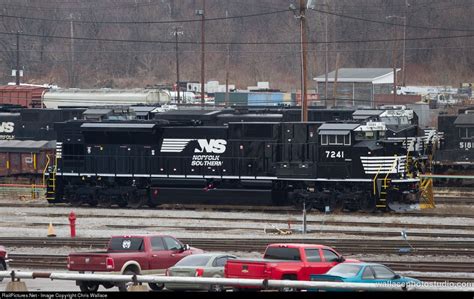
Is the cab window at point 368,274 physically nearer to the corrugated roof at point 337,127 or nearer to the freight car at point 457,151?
the corrugated roof at point 337,127

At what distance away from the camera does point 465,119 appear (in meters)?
42.1

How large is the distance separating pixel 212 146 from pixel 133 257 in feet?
53.5

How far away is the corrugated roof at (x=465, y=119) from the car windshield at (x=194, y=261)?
85.9 feet

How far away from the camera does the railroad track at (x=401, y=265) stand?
64.9 ft

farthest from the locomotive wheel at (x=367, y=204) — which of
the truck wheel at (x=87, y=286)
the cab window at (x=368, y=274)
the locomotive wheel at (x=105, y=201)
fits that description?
the truck wheel at (x=87, y=286)

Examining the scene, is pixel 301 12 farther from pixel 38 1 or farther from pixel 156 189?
pixel 38 1

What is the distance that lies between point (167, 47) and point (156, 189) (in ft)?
206

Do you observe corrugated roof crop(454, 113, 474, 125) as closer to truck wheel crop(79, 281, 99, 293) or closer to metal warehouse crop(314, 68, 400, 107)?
truck wheel crop(79, 281, 99, 293)

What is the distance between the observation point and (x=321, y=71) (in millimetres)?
88688

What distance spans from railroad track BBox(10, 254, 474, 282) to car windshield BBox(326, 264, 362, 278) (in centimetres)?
339

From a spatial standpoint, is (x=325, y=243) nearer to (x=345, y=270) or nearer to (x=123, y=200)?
(x=345, y=270)

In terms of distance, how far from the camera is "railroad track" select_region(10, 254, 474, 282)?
19.8 meters

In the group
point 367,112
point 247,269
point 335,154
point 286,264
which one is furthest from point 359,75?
point 247,269

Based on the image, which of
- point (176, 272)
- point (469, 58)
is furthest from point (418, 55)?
point (176, 272)
